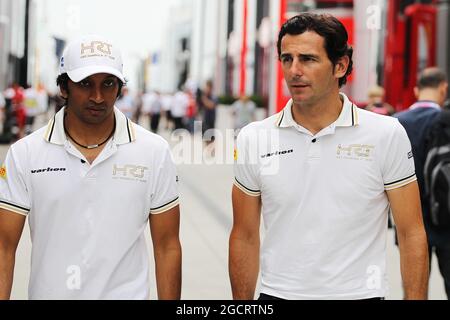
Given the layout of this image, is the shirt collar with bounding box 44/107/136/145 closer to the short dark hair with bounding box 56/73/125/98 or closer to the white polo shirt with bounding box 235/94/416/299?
the short dark hair with bounding box 56/73/125/98

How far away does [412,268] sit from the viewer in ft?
13.2

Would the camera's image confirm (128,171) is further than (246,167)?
No

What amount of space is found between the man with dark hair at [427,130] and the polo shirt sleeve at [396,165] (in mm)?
2616

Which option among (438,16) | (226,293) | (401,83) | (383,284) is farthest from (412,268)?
(401,83)

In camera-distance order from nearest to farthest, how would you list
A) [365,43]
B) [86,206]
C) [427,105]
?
[86,206] < [427,105] < [365,43]

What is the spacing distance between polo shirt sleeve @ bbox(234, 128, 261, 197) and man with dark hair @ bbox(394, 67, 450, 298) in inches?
108

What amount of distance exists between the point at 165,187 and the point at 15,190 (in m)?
0.57

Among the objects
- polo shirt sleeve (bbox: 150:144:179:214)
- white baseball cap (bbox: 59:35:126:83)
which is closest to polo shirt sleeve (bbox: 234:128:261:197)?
polo shirt sleeve (bbox: 150:144:179:214)

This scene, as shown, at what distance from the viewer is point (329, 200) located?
12.8 ft

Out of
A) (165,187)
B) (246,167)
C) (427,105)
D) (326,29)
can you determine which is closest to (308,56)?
(326,29)

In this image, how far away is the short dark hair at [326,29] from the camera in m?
4.01

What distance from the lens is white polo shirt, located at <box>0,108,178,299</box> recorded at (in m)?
3.75

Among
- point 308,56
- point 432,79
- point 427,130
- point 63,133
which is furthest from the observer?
point 432,79

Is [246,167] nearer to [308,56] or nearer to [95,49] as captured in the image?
[308,56]
